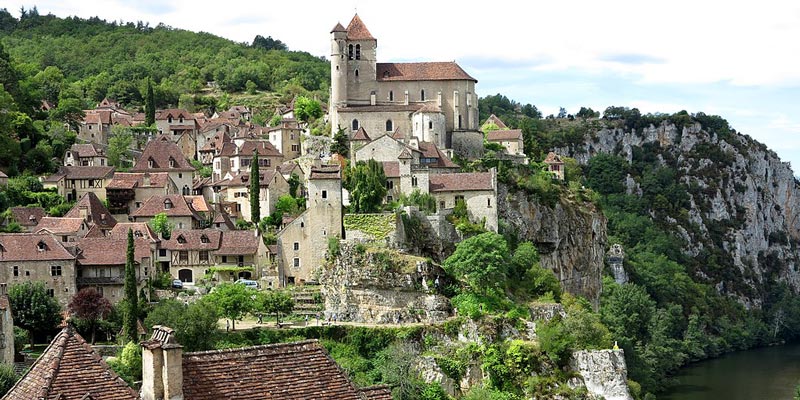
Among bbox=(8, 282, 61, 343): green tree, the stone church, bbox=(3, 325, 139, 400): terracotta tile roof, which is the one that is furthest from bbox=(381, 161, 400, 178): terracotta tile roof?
bbox=(3, 325, 139, 400): terracotta tile roof

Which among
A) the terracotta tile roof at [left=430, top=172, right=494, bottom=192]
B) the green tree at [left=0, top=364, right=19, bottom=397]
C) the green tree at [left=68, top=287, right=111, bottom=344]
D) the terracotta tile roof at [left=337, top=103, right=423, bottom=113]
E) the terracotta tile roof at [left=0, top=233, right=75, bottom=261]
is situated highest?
the terracotta tile roof at [left=337, top=103, right=423, bottom=113]

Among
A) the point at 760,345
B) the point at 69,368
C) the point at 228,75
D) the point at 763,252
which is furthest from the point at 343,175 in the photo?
the point at 763,252

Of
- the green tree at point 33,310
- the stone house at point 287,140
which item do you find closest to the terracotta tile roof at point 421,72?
the stone house at point 287,140

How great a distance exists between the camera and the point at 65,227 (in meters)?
71.0

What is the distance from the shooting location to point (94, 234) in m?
69.8

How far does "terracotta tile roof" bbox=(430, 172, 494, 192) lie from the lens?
251 feet

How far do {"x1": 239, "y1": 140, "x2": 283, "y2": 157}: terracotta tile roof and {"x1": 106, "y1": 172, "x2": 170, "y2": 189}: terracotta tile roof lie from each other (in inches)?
406

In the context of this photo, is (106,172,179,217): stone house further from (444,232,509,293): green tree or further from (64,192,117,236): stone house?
(444,232,509,293): green tree

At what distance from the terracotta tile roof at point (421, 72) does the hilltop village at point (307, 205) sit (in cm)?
19

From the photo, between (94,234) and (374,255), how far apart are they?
62.4 ft

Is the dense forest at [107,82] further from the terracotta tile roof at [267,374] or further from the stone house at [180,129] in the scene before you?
the terracotta tile roof at [267,374]

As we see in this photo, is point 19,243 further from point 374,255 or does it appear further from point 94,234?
point 374,255

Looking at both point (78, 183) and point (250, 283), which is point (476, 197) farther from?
point (78, 183)

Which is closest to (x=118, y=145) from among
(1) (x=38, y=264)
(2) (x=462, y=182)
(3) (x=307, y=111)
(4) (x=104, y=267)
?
(3) (x=307, y=111)
